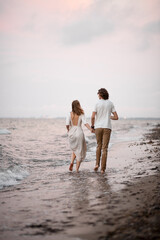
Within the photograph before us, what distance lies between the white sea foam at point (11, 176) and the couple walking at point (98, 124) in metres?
1.87

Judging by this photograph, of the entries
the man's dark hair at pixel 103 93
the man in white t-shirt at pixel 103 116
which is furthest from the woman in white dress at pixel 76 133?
the man's dark hair at pixel 103 93

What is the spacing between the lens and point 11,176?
677 centimetres

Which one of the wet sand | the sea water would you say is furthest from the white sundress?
the wet sand

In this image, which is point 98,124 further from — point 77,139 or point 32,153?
point 32,153

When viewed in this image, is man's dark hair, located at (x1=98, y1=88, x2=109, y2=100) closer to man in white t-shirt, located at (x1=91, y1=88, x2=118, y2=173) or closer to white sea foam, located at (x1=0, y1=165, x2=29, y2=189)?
man in white t-shirt, located at (x1=91, y1=88, x2=118, y2=173)

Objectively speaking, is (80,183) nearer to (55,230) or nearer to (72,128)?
(72,128)

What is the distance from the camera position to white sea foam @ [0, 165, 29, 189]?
6.14 meters

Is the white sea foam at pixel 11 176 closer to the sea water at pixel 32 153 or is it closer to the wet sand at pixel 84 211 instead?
the sea water at pixel 32 153

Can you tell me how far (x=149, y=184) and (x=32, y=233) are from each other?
2.85 m

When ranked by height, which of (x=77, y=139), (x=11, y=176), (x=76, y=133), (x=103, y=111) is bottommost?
(x=11, y=176)

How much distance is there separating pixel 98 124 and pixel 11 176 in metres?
3.13

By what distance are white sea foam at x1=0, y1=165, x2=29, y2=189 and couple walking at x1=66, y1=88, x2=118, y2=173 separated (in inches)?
73.8

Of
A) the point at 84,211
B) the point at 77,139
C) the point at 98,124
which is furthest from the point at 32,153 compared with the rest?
the point at 84,211

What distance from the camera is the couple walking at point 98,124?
266 inches
